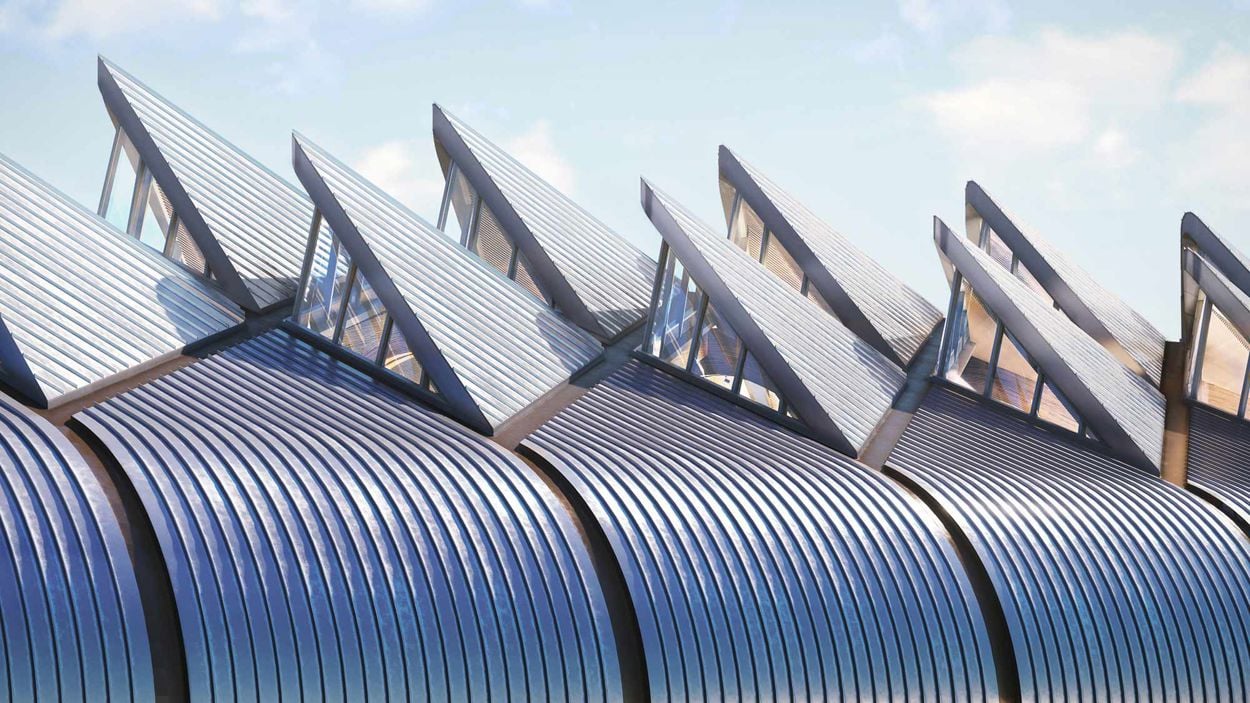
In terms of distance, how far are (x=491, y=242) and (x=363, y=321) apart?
6972 millimetres

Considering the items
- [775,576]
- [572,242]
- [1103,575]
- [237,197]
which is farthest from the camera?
[572,242]

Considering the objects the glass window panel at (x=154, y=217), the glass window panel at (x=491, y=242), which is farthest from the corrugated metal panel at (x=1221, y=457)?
the glass window panel at (x=154, y=217)

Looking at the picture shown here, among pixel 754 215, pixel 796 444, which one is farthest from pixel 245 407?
pixel 754 215

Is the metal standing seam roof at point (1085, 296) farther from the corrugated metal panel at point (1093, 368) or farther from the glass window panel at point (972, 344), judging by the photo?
the glass window panel at point (972, 344)

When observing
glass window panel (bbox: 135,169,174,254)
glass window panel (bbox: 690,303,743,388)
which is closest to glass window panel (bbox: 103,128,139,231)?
glass window panel (bbox: 135,169,174,254)

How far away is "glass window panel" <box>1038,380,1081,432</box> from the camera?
2284cm

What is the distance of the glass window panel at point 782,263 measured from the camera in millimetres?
28797

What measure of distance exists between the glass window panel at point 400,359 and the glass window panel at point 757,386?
582 centimetres

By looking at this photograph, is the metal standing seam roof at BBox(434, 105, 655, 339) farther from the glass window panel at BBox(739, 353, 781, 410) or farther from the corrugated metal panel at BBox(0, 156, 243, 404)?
the corrugated metal panel at BBox(0, 156, 243, 404)

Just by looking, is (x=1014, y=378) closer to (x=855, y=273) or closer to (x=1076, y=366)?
(x=1076, y=366)

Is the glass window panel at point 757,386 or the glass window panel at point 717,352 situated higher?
the glass window panel at point 717,352

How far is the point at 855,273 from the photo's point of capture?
2930 centimetres

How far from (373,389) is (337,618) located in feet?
22.2

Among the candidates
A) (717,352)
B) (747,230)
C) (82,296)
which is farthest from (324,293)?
(747,230)
